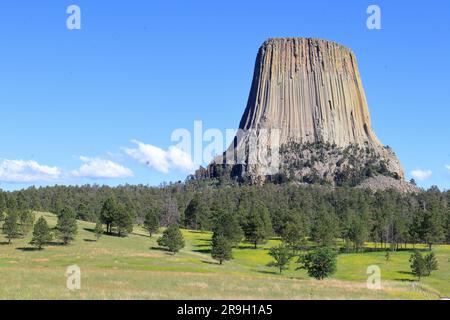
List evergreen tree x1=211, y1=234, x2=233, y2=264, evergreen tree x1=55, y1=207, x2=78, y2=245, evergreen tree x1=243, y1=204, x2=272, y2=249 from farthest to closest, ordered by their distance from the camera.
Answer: evergreen tree x1=243, y1=204, x2=272, y2=249 → evergreen tree x1=55, y1=207, x2=78, y2=245 → evergreen tree x1=211, y1=234, x2=233, y2=264

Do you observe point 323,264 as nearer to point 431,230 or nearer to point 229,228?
point 229,228

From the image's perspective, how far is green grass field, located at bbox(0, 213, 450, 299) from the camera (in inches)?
1490

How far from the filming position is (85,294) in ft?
109

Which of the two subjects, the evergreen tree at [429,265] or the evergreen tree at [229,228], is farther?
the evergreen tree at [229,228]

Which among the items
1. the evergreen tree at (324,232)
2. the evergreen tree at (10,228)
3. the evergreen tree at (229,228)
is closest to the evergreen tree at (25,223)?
the evergreen tree at (10,228)

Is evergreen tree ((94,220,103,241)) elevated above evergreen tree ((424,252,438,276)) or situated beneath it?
elevated above

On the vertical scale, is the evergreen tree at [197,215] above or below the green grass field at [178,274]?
above

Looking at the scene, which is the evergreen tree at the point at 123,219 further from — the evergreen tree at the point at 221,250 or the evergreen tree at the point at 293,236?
the evergreen tree at the point at 293,236

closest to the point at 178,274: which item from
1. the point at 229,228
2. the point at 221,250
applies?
the point at 221,250

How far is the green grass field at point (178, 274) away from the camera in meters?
37.8

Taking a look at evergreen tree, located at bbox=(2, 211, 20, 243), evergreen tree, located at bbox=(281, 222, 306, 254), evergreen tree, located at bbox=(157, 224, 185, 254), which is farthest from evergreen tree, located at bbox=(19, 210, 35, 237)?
evergreen tree, located at bbox=(281, 222, 306, 254)

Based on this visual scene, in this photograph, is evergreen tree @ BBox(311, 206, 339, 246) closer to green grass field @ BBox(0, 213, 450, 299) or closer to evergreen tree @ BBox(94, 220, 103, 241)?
green grass field @ BBox(0, 213, 450, 299)

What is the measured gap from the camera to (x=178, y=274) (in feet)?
188

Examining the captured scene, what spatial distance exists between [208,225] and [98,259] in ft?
247
